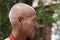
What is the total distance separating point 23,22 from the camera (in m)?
3.53

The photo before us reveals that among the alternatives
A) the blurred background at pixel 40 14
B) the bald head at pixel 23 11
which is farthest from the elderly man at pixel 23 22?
the blurred background at pixel 40 14

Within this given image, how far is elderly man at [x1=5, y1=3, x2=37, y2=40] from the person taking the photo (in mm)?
3494

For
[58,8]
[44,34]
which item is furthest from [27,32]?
[44,34]

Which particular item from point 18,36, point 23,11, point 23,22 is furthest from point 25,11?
point 18,36

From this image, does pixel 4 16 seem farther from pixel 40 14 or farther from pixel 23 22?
pixel 23 22

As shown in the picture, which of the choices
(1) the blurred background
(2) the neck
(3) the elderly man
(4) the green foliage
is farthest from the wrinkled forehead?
(4) the green foliage

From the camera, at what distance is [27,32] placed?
349cm

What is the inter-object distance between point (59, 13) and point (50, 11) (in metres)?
0.40

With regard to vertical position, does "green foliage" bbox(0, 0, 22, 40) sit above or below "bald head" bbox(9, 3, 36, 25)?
below

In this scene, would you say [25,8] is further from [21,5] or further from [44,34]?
[44,34]

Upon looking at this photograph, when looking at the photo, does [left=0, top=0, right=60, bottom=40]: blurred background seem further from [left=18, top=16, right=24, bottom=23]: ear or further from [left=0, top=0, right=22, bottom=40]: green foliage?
[left=18, top=16, right=24, bottom=23]: ear

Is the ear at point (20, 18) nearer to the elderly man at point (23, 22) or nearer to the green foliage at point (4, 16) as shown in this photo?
the elderly man at point (23, 22)

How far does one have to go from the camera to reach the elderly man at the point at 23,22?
349 centimetres

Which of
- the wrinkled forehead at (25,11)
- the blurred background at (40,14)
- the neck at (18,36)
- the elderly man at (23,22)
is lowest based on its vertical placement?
the blurred background at (40,14)
